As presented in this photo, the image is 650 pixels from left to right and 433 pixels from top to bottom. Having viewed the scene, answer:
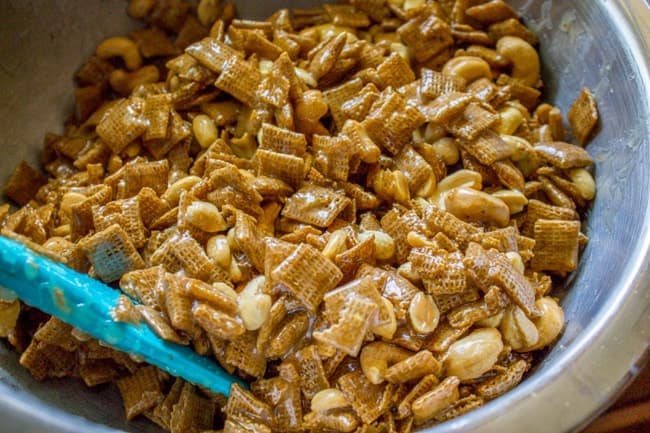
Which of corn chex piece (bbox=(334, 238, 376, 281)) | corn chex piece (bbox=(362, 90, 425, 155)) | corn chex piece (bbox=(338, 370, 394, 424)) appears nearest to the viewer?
corn chex piece (bbox=(338, 370, 394, 424))

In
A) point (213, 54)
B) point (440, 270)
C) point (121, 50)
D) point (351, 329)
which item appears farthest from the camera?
point (121, 50)

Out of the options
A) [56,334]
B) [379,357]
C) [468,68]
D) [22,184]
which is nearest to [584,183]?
[468,68]

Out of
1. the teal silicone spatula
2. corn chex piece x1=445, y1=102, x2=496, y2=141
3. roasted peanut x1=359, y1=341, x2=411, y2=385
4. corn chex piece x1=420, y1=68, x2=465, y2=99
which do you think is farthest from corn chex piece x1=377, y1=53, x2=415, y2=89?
the teal silicone spatula

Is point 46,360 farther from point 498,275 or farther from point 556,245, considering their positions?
point 556,245

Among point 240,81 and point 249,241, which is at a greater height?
point 240,81

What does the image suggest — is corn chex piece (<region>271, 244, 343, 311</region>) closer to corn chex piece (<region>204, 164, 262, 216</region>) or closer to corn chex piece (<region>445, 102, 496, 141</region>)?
A: corn chex piece (<region>204, 164, 262, 216</region>)

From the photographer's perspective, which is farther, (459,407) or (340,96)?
(340,96)
